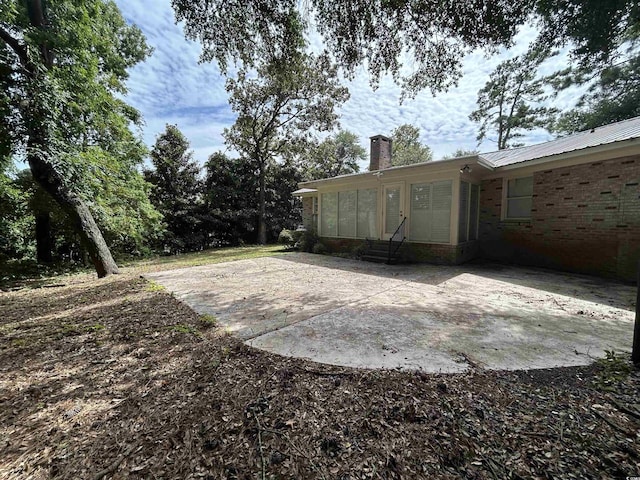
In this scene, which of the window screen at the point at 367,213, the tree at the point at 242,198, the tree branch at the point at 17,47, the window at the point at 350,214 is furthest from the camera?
the tree at the point at 242,198

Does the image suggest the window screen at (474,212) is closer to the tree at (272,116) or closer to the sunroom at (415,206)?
the sunroom at (415,206)

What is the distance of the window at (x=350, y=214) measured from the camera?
947 centimetres

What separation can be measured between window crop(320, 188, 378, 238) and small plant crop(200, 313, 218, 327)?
677cm

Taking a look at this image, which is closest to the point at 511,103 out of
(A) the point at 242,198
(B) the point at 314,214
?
(B) the point at 314,214

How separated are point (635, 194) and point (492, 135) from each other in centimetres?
1960

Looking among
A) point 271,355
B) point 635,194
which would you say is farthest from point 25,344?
point 635,194

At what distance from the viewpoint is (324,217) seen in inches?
441

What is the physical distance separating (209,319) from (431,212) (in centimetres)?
683

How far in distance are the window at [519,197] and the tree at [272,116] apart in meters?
10.5

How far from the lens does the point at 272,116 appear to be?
16.4 metres

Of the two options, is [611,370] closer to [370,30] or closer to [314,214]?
[370,30]

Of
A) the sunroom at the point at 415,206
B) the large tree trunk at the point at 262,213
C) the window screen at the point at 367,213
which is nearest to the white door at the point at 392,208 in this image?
the sunroom at the point at 415,206

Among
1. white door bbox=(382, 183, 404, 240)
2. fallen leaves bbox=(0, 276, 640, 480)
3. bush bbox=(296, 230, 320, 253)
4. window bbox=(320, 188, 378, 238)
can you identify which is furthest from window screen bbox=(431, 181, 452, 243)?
fallen leaves bbox=(0, 276, 640, 480)

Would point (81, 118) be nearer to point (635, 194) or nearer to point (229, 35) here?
point (229, 35)
